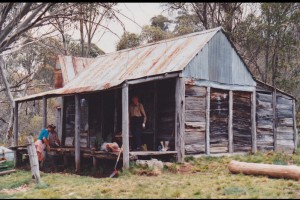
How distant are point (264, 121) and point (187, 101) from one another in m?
5.17

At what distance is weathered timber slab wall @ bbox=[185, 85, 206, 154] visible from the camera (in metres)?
16.3

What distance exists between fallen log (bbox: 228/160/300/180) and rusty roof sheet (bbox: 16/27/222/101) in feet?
13.8

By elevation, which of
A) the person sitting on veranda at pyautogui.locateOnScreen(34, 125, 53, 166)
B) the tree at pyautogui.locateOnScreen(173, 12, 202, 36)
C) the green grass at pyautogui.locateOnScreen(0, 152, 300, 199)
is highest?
the tree at pyautogui.locateOnScreen(173, 12, 202, 36)

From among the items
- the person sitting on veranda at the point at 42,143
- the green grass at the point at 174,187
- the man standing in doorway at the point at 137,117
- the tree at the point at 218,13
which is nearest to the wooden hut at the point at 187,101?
the man standing in doorway at the point at 137,117

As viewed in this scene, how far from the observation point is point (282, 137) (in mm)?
20781

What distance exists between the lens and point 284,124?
20.8m

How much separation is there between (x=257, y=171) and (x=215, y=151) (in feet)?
16.6

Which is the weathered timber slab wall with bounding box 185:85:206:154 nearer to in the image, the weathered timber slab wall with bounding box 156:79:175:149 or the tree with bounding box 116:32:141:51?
the weathered timber slab wall with bounding box 156:79:175:149

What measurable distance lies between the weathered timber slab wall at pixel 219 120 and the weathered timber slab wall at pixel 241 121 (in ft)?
1.84

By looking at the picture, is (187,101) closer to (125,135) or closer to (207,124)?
(207,124)

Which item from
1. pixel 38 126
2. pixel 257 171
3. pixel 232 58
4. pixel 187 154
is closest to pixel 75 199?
pixel 257 171

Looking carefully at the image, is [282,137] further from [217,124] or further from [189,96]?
[189,96]

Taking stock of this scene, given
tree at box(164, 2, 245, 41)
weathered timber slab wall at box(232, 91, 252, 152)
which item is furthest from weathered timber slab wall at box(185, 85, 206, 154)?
tree at box(164, 2, 245, 41)

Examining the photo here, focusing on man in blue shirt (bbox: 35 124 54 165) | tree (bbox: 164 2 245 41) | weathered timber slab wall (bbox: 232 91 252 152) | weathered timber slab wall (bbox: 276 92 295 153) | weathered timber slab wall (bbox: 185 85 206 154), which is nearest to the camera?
weathered timber slab wall (bbox: 185 85 206 154)
